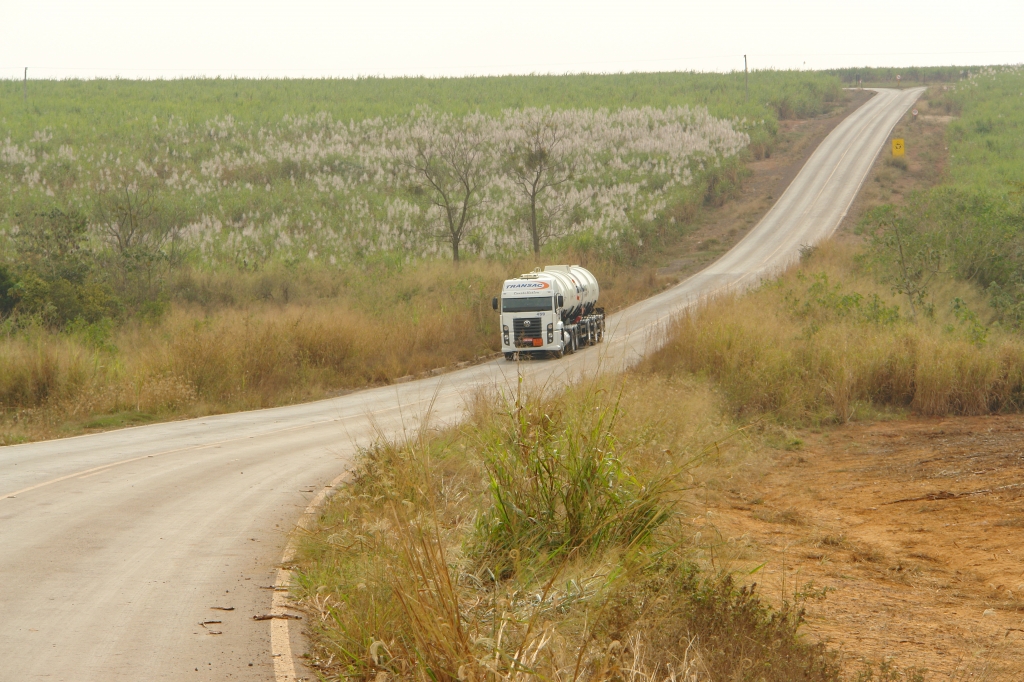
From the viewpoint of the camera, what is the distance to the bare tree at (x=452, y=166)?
4803 centimetres

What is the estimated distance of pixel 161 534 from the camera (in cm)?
1068

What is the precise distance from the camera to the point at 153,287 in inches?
1329

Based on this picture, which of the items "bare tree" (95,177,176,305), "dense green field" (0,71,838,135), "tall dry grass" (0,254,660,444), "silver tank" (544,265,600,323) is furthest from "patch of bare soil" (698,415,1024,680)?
"dense green field" (0,71,838,135)

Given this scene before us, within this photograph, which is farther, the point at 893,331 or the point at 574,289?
the point at 574,289

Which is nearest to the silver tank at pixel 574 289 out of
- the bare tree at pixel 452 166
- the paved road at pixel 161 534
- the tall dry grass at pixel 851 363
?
the paved road at pixel 161 534

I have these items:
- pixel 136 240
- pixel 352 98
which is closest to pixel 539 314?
pixel 136 240

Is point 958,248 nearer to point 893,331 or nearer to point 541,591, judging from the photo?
point 893,331

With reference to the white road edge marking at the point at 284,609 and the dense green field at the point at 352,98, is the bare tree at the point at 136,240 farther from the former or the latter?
the dense green field at the point at 352,98

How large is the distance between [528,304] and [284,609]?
2160 cm

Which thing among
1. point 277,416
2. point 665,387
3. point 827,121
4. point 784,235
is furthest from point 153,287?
point 827,121

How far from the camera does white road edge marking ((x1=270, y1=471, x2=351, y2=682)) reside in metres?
6.71

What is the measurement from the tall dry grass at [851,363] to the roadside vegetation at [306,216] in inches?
421

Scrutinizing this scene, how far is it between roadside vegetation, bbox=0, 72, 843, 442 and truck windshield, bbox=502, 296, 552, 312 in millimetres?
2687

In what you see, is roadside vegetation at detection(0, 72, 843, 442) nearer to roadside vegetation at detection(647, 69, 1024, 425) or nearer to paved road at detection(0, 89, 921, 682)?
paved road at detection(0, 89, 921, 682)
